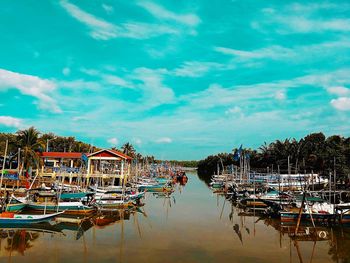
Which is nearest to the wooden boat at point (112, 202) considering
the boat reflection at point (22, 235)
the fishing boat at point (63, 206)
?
the fishing boat at point (63, 206)

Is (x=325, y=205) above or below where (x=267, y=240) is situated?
above

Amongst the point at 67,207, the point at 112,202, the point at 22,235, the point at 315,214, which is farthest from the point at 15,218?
the point at 315,214

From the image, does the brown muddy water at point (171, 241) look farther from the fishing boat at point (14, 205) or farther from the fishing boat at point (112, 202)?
the fishing boat at point (14, 205)

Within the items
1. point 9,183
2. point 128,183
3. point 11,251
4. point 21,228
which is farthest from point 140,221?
point 128,183

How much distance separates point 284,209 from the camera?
108 ft

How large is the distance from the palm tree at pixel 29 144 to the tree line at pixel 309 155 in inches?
1321

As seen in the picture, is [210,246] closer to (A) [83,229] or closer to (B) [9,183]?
(A) [83,229]

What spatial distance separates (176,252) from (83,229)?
9.40 meters

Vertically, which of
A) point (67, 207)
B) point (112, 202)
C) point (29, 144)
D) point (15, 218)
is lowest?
point (15, 218)

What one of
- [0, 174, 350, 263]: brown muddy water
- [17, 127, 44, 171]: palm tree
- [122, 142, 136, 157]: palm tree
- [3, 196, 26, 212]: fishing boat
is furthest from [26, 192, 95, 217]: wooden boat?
[122, 142, 136, 157]: palm tree

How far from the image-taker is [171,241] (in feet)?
81.1

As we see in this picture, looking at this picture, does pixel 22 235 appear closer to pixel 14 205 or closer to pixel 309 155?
pixel 14 205

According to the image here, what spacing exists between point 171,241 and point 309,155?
55689 millimetres

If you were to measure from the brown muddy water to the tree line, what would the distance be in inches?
678
